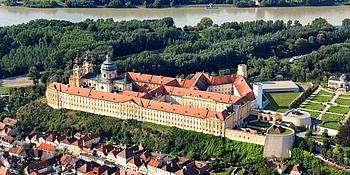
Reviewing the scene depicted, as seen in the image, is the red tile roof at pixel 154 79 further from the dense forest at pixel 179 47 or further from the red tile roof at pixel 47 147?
the red tile roof at pixel 47 147

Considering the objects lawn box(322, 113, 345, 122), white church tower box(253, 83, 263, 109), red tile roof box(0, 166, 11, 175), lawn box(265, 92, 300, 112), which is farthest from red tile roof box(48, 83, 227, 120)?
red tile roof box(0, 166, 11, 175)

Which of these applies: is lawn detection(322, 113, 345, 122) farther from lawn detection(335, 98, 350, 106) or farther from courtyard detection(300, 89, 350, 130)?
lawn detection(335, 98, 350, 106)

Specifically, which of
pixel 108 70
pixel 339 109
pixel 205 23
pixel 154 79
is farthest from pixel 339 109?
pixel 205 23

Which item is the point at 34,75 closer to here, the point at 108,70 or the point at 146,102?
the point at 108,70

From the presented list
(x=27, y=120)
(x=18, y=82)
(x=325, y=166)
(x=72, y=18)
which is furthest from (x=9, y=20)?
(x=325, y=166)

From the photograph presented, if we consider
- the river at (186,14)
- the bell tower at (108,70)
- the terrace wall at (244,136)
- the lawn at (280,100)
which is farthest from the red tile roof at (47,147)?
the river at (186,14)
